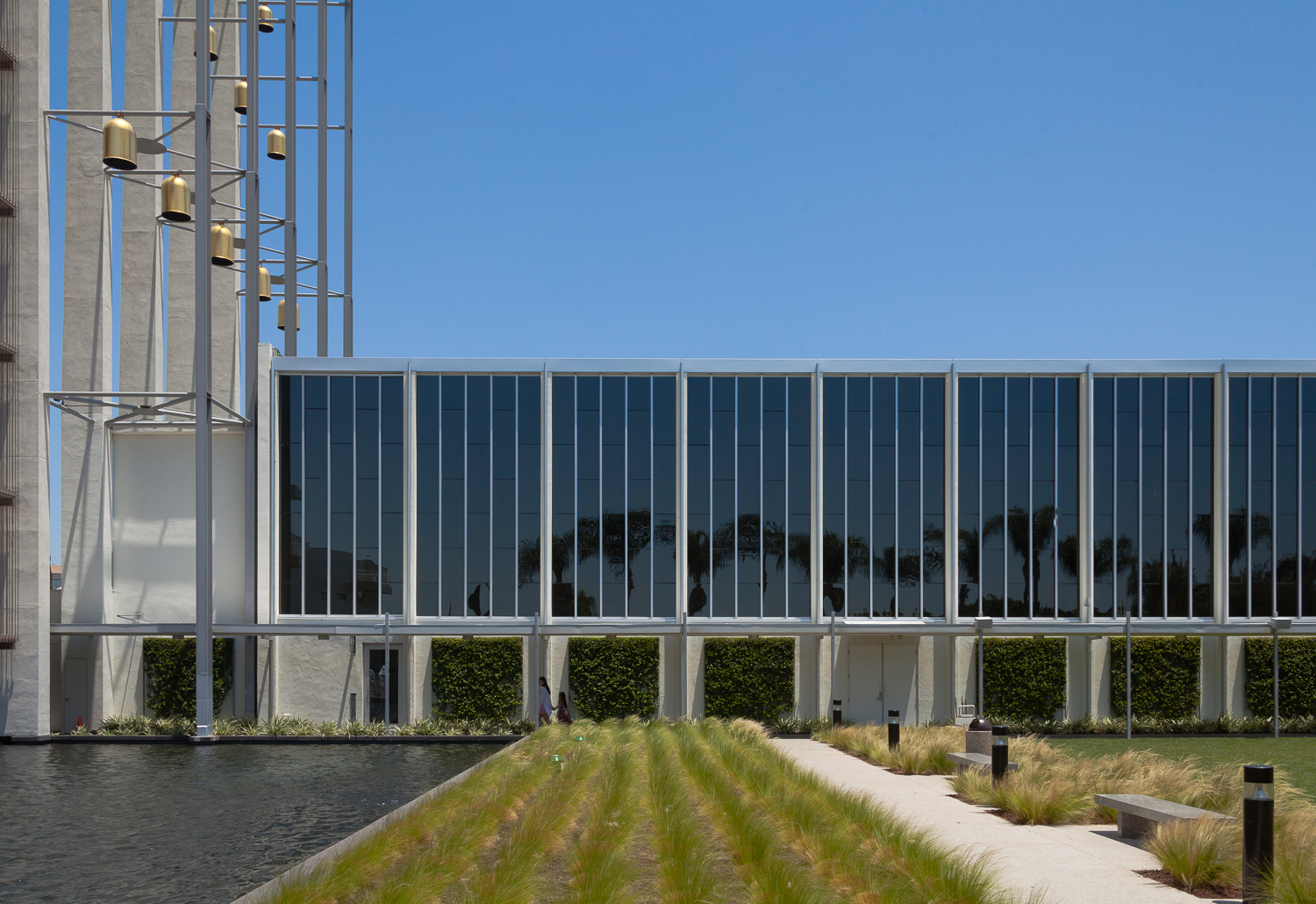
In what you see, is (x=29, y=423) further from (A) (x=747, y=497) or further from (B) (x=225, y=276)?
(A) (x=747, y=497)

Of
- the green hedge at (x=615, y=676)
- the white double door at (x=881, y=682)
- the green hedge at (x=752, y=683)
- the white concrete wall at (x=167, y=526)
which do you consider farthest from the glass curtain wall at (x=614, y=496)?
the white concrete wall at (x=167, y=526)

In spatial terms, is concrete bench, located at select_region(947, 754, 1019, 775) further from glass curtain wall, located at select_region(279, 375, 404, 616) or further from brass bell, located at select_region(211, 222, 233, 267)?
brass bell, located at select_region(211, 222, 233, 267)

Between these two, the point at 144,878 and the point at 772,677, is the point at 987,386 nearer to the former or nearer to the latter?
the point at 772,677

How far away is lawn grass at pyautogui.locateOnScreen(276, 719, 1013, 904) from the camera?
26.7 ft

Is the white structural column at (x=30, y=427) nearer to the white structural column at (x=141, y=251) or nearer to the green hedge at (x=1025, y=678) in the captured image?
the white structural column at (x=141, y=251)

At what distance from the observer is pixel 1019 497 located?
2928 centimetres

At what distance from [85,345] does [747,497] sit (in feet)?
56.8

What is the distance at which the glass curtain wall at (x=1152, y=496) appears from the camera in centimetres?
2912

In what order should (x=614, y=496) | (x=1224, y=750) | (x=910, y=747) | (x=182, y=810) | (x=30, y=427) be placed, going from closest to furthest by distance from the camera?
(x=182, y=810), (x=910, y=747), (x=1224, y=750), (x=30, y=427), (x=614, y=496)

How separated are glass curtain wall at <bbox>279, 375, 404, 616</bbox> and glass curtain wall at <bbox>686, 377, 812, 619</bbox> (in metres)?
7.75

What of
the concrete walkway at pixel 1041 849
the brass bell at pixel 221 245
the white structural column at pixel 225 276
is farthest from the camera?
the white structural column at pixel 225 276

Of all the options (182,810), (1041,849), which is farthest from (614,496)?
(1041,849)

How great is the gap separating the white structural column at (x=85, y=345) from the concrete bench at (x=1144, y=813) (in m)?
25.1

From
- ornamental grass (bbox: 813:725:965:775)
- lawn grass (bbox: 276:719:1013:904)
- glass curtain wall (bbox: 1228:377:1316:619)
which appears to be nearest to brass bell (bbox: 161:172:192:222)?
lawn grass (bbox: 276:719:1013:904)
